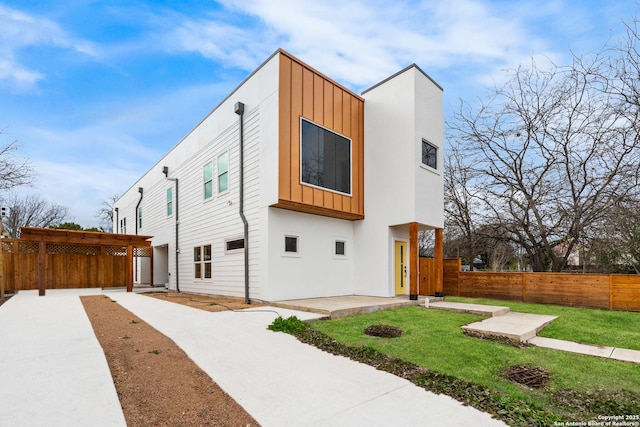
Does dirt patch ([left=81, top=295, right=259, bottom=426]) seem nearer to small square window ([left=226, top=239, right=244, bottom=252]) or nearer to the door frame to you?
small square window ([left=226, top=239, right=244, bottom=252])

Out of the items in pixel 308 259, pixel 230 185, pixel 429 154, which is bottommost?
pixel 308 259

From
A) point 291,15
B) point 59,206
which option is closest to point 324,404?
point 291,15

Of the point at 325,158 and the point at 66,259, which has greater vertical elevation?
the point at 325,158

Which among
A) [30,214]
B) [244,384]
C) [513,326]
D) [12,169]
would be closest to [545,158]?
[513,326]

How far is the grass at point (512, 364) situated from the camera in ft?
9.53

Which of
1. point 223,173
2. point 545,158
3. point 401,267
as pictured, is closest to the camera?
point 401,267

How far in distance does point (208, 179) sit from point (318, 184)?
468 centimetres

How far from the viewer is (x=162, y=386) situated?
3277mm

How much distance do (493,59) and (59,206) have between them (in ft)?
122

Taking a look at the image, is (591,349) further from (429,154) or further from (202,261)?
(202,261)

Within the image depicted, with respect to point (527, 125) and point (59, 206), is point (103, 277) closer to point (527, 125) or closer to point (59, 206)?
point (527, 125)

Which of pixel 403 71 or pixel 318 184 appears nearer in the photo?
pixel 318 184

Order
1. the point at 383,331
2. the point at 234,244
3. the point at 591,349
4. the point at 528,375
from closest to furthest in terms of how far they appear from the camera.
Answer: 1. the point at 528,375
2. the point at 591,349
3. the point at 383,331
4. the point at 234,244

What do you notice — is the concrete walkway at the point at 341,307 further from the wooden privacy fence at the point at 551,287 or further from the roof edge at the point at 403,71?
the roof edge at the point at 403,71
